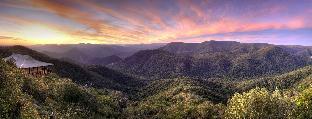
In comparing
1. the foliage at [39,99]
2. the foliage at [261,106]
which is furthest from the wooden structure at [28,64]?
the foliage at [261,106]

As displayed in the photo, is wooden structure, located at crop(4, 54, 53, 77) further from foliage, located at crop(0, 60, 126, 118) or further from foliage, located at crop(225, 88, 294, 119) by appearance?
foliage, located at crop(225, 88, 294, 119)

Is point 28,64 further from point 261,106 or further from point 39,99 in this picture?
point 261,106

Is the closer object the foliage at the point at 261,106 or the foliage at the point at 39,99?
the foliage at the point at 39,99

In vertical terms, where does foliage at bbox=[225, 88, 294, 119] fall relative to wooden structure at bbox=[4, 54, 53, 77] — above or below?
below

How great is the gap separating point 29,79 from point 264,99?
4366 cm

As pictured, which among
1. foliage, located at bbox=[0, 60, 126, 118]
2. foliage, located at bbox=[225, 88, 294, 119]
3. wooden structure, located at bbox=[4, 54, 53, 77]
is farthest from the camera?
wooden structure, located at bbox=[4, 54, 53, 77]

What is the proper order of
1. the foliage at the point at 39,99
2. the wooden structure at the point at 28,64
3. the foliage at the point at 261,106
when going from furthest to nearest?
the wooden structure at the point at 28,64
the foliage at the point at 261,106
the foliage at the point at 39,99

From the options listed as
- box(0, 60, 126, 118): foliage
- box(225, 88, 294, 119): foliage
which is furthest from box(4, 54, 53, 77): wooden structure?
box(225, 88, 294, 119): foliage

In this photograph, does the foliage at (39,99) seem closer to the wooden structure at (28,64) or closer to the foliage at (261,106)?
the wooden structure at (28,64)

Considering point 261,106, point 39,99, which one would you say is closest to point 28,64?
point 39,99

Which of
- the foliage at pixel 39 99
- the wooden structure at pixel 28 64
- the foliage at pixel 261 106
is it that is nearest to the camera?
the foliage at pixel 39 99

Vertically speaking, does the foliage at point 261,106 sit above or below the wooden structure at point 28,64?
below

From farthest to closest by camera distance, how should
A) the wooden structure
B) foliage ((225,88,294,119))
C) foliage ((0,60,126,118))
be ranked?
the wooden structure → foliage ((225,88,294,119)) → foliage ((0,60,126,118))

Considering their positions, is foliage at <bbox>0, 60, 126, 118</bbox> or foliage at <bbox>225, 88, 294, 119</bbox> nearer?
foliage at <bbox>0, 60, 126, 118</bbox>
